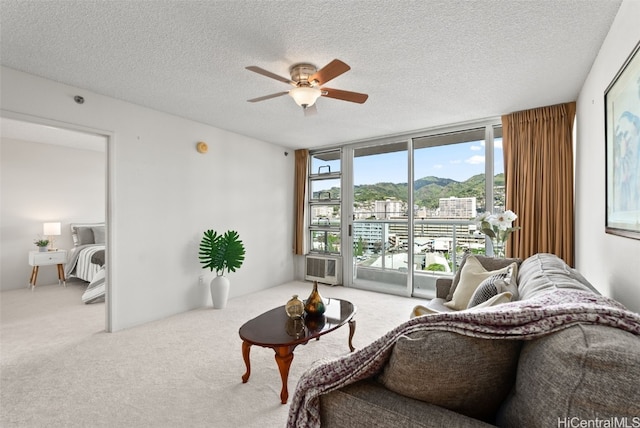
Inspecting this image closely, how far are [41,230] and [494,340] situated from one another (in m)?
6.87

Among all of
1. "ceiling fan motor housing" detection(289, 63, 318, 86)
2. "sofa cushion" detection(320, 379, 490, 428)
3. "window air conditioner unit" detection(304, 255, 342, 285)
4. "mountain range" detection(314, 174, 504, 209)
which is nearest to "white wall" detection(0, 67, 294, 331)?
"window air conditioner unit" detection(304, 255, 342, 285)

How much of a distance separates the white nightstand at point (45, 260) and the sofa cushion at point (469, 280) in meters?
5.95

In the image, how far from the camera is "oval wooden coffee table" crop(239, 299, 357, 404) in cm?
194

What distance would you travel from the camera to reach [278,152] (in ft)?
17.0

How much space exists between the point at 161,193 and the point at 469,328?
3609 mm

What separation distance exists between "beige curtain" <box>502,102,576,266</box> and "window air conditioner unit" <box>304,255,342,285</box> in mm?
2539

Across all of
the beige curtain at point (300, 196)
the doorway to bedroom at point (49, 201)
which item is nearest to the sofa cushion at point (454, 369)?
the beige curtain at point (300, 196)

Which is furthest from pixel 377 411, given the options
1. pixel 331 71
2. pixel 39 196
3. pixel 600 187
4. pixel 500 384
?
pixel 39 196

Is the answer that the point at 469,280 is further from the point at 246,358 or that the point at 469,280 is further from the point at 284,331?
the point at 246,358

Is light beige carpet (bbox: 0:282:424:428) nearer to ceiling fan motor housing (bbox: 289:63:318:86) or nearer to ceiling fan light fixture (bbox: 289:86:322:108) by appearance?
ceiling fan light fixture (bbox: 289:86:322:108)

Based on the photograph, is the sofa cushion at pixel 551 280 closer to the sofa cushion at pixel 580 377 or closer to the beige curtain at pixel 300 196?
the sofa cushion at pixel 580 377

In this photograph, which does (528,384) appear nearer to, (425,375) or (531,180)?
(425,375)

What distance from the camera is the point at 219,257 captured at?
3.78m

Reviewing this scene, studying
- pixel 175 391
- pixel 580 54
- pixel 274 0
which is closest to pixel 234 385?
pixel 175 391
